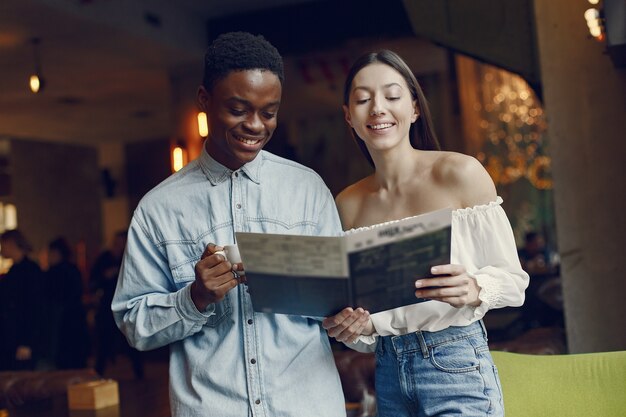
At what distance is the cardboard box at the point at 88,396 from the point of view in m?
3.62

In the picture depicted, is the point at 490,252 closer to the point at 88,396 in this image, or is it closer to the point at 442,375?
the point at 442,375

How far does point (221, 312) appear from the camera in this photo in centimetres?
172

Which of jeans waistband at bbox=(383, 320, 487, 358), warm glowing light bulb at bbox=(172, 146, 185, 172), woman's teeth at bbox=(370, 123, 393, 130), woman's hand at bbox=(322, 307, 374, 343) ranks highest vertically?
warm glowing light bulb at bbox=(172, 146, 185, 172)

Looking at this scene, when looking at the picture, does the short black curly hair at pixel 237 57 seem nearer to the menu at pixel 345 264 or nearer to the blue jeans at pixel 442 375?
the menu at pixel 345 264

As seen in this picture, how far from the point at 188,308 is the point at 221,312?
0.10m

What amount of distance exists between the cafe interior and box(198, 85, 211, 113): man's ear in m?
1.52

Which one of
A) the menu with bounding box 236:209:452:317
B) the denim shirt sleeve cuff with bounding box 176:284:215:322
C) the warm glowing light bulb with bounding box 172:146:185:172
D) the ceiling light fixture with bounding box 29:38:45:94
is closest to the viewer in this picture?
the menu with bounding box 236:209:452:317

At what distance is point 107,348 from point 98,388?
4774 millimetres

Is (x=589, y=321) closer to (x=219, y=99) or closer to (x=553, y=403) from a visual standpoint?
(x=553, y=403)

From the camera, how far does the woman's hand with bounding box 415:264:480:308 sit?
5.36 feet

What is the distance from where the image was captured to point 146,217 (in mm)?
1756

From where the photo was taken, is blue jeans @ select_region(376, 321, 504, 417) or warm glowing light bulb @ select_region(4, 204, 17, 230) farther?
warm glowing light bulb @ select_region(4, 204, 17, 230)

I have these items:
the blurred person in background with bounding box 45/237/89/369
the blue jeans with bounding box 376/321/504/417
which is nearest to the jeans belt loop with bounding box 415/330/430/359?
the blue jeans with bounding box 376/321/504/417

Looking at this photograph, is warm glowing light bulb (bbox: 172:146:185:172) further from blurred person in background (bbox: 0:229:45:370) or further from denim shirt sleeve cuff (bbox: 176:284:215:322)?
denim shirt sleeve cuff (bbox: 176:284:215:322)
